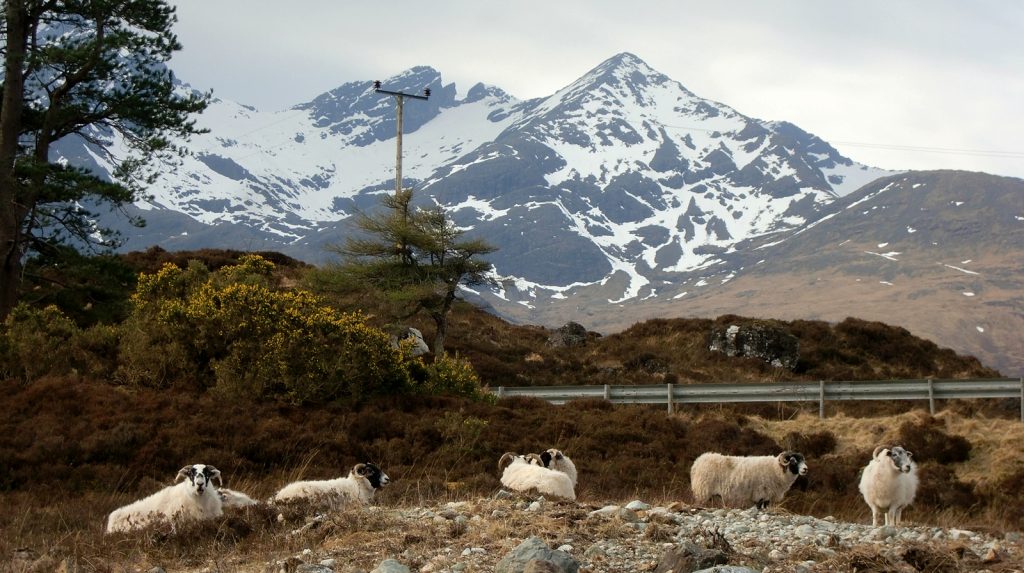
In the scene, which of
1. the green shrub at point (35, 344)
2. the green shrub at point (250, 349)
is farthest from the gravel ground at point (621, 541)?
the green shrub at point (35, 344)

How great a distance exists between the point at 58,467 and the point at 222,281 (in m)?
11.6

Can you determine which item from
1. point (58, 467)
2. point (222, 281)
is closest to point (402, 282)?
point (222, 281)

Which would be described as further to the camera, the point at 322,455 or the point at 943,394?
the point at 943,394

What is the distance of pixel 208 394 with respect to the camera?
773 inches

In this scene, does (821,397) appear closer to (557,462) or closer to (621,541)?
(557,462)

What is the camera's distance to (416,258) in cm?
3612

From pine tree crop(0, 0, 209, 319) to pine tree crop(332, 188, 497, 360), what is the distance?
10923 mm

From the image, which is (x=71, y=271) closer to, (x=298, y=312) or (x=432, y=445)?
(x=298, y=312)

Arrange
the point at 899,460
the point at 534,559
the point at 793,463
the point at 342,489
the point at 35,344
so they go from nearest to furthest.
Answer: the point at 534,559
the point at 342,489
the point at 899,460
the point at 793,463
the point at 35,344

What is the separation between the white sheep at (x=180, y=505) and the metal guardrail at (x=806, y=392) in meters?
15.7

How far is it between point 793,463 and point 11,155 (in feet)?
60.7

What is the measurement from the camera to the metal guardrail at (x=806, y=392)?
24.9 metres

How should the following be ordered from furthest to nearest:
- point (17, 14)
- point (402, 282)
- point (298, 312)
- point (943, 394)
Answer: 1. point (402, 282)
2. point (943, 394)
3. point (17, 14)
4. point (298, 312)

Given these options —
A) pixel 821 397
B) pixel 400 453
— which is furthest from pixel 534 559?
pixel 821 397
